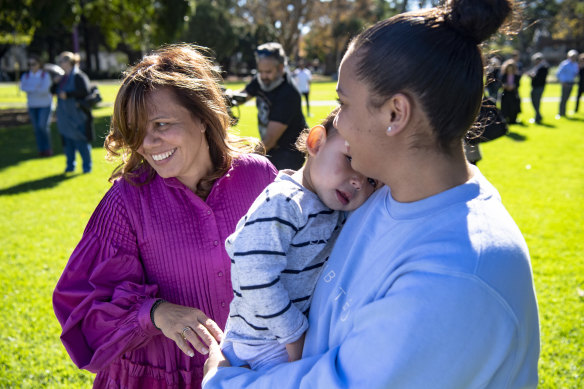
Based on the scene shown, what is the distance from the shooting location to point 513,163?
1103cm

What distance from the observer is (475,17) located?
113 cm

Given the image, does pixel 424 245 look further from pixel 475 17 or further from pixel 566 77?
pixel 566 77

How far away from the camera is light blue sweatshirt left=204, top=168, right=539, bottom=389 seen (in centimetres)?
100

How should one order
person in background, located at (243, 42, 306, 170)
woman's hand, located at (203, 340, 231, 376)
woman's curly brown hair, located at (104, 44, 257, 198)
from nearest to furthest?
1. woman's hand, located at (203, 340, 231, 376)
2. woman's curly brown hair, located at (104, 44, 257, 198)
3. person in background, located at (243, 42, 306, 170)

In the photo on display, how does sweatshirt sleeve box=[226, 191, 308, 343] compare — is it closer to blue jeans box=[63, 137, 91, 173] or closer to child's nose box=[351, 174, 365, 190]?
child's nose box=[351, 174, 365, 190]

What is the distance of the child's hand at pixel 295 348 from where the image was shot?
4.73ft

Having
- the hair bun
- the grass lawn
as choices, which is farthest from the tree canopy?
the grass lawn

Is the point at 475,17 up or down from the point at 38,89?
up

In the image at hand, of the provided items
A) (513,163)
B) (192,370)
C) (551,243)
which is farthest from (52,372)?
(513,163)

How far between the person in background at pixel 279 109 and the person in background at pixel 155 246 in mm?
3340

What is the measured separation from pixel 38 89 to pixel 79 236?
19.8 feet

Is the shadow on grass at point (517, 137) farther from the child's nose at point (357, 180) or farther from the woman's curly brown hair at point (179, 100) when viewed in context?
the child's nose at point (357, 180)

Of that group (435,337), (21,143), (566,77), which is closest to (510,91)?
(566,77)

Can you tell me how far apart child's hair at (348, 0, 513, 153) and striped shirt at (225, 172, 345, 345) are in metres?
0.45
